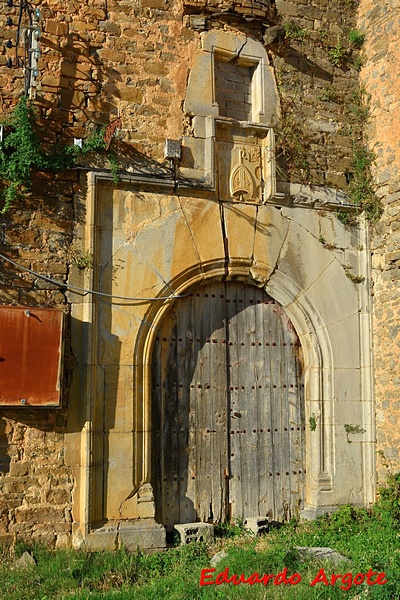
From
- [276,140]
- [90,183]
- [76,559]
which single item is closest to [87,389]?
[76,559]

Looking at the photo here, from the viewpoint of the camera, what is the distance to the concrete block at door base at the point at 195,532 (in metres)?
6.23

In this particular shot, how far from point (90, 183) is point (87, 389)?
1885 millimetres

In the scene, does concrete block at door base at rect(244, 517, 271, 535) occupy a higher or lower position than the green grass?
higher

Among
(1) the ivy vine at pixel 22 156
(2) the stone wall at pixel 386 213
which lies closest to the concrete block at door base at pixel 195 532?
(2) the stone wall at pixel 386 213

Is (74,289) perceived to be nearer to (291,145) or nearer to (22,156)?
(22,156)

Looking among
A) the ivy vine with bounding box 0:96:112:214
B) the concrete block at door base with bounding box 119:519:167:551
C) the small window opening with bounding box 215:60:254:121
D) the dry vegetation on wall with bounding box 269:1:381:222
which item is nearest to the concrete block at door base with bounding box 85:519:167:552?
the concrete block at door base with bounding box 119:519:167:551

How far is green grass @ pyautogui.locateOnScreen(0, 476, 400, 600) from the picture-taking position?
479 centimetres

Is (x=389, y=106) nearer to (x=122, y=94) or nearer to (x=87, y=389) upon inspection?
(x=122, y=94)

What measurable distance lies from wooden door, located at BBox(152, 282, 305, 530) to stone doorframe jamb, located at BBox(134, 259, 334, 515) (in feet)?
0.38

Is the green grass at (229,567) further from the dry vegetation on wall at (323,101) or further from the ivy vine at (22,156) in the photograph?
the dry vegetation on wall at (323,101)

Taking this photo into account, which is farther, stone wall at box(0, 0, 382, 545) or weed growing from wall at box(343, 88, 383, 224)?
weed growing from wall at box(343, 88, 383, 224)

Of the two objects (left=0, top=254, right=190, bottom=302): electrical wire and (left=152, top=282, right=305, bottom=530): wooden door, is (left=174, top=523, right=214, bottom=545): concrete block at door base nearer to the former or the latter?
(left=152, top=282, right=305, bottom=530): wooden door

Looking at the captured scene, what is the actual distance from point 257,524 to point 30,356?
2.77 meters

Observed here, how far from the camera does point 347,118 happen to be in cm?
772
